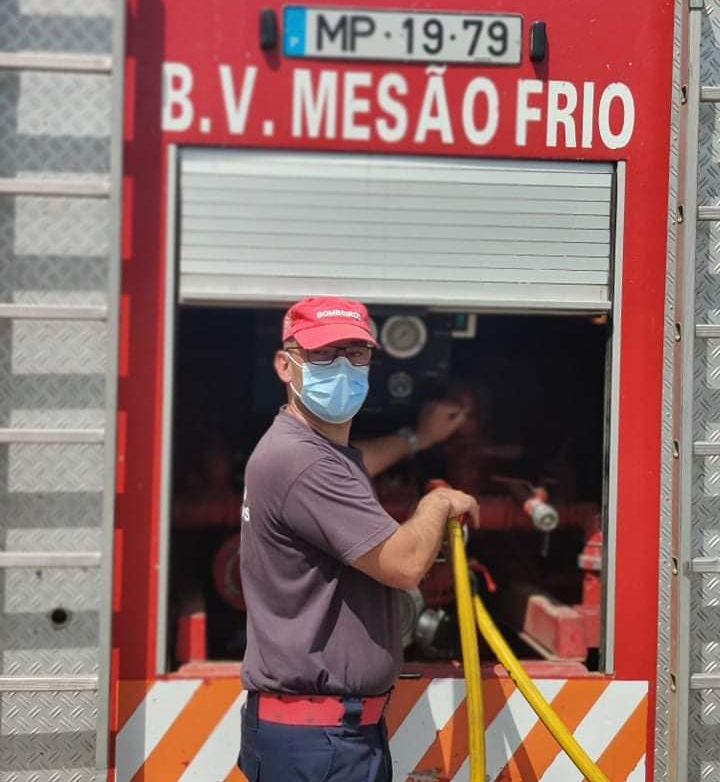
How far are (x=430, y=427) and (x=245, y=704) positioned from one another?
4.40ft

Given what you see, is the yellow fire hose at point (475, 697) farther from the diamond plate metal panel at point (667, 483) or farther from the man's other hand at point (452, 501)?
the diamond plate metal panel at point (667, 483)

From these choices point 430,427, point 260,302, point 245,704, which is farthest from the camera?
point 430,427

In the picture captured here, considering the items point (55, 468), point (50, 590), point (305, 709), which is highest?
point (55, 468)

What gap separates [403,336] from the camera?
369 centimetres

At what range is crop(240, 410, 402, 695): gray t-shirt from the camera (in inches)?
102

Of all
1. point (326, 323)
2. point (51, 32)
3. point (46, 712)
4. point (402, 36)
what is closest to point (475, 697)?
point (326, 323)

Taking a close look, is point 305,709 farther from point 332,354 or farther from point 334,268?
point 334,268

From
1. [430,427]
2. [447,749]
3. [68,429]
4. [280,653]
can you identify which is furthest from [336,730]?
[430,427]

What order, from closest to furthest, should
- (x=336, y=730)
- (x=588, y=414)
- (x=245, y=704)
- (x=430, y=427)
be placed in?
(x=336, y=730) < (x=245, y=704) < (x=430, y=427) < (x=588, y=414)

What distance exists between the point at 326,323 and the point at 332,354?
9 centimetres

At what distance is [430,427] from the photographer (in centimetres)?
380

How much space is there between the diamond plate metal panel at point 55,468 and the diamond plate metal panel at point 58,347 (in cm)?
21

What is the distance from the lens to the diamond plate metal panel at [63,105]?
9.57 ft

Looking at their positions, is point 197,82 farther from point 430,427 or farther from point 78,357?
point 430,427
